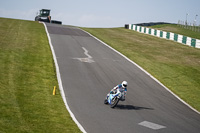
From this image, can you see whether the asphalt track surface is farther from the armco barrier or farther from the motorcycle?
the armco barrier

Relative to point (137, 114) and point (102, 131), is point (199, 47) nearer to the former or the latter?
point (137, 114)

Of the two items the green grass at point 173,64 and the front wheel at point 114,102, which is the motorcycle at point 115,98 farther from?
the green grass at point 173,64

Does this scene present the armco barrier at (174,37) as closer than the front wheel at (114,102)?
No

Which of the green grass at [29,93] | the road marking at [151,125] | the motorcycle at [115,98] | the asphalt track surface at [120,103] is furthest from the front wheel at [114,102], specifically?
the green grass at [29,93]

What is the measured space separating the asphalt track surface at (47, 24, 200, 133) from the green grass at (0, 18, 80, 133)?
2.92 feet

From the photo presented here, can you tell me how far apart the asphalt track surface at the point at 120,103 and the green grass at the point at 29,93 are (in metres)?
0.89

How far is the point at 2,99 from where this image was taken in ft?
44.9

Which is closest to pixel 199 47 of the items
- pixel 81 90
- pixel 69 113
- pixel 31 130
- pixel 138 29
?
pixel 138 29

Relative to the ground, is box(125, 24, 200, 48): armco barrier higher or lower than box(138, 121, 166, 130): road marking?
higher

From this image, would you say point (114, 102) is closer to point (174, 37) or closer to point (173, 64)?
point (173, 64)

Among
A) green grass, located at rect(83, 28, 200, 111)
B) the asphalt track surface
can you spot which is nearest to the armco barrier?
green grass, located at rect(83, 28, 200, 111)

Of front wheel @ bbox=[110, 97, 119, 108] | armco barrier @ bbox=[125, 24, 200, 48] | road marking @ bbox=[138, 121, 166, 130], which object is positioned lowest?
road marking @ bbox=[138, 121, 166, 130]

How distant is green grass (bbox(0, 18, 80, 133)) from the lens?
11.0m

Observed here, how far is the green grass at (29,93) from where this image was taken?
11023 mm
